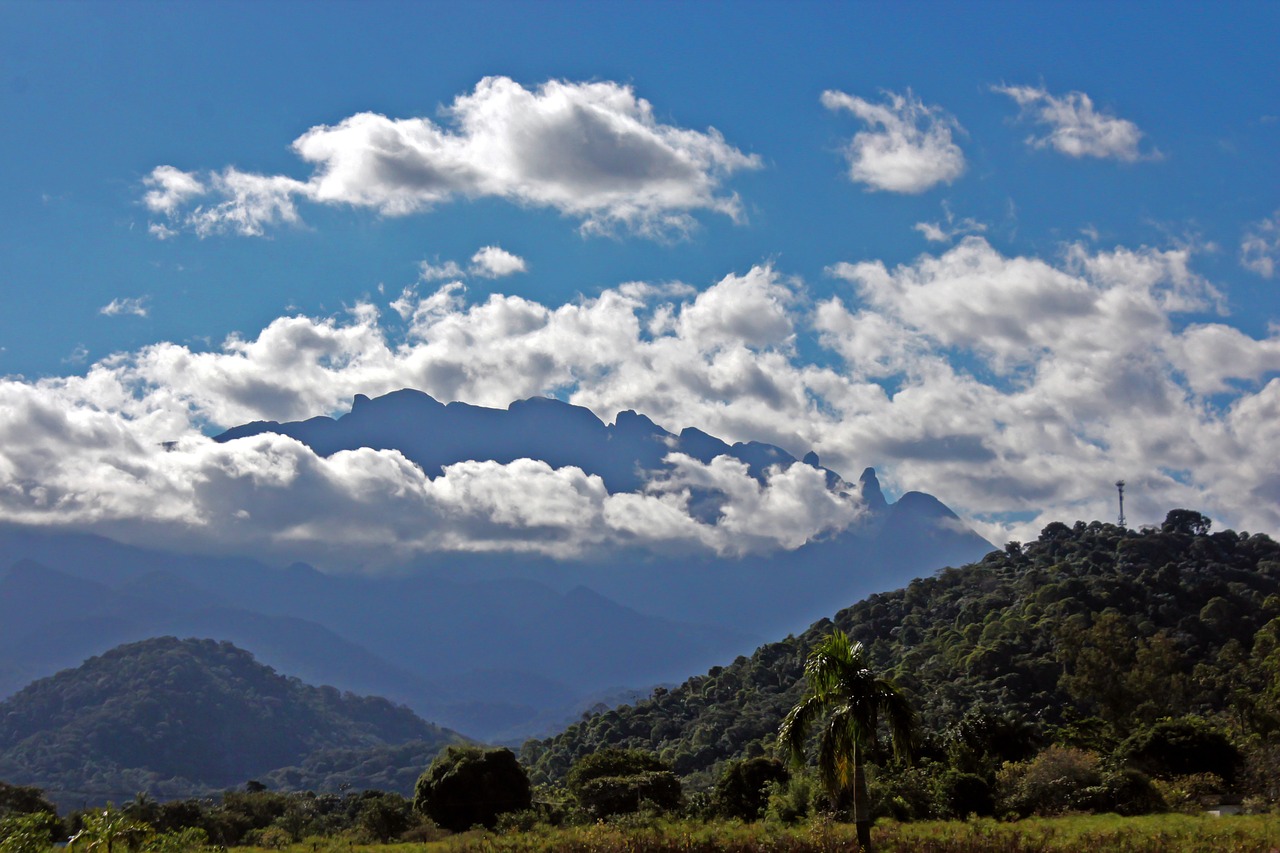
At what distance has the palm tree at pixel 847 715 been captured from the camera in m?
24.5

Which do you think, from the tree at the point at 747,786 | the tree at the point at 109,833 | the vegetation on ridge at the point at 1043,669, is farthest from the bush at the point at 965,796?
the tree at the point at 109,833

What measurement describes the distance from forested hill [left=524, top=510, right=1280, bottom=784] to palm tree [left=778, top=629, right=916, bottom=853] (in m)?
26.5

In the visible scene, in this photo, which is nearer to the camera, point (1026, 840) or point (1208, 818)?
point (1026, 840)

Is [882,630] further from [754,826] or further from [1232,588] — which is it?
[754,826]

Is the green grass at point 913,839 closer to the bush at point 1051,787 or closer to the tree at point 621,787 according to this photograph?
the bush at point 1051,787

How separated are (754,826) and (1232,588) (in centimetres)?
9738

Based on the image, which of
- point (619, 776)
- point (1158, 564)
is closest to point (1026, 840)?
point (619, 776)

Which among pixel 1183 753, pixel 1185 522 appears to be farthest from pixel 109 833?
pixel 1185 522

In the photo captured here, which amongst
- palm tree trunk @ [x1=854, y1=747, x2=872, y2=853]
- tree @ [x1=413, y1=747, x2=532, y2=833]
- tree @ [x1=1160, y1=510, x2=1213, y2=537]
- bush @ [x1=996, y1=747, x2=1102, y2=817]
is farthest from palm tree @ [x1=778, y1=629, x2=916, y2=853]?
tree @ [x1=1160, y1=510, x2=1213, y2=537]

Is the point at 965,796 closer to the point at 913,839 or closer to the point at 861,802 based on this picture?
the point at 913,839

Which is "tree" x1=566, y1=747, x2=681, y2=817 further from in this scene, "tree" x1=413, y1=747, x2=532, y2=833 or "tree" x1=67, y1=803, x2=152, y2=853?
"tree" x1=67, y1=803, x2=152, y2=853

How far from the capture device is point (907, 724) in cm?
2484

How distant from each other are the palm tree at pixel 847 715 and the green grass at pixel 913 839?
11.8 ft

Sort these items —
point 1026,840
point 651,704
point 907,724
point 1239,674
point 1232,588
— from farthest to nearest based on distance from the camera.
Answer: point 651,704, point 1232,588, point 1239,674, point 1026,840, point 907,724
